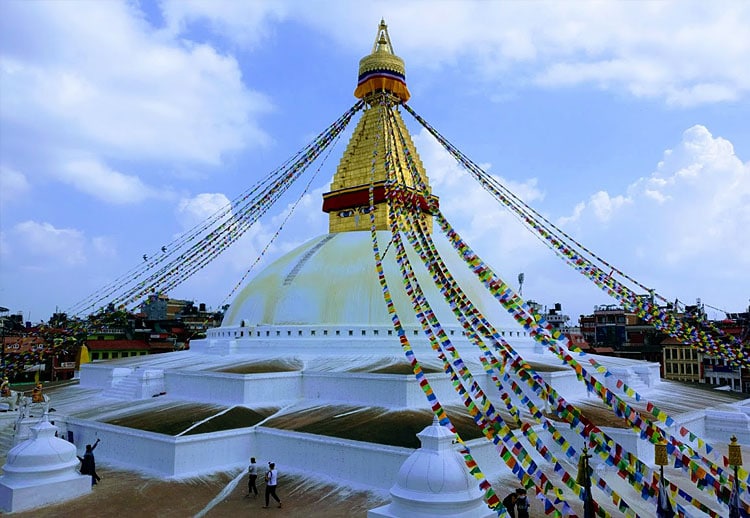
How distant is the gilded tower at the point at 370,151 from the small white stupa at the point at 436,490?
39.5 feet

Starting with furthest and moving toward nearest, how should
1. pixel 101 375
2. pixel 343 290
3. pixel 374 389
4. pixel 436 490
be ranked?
pixel 101 375 < pixel 343 290 < pixel 374 389 < pixel 436 490

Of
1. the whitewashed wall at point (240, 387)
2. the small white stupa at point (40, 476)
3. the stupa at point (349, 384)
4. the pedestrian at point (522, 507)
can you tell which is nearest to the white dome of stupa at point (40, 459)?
the small white stupa at point (40, 476)

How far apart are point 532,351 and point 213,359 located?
9201 millimetres

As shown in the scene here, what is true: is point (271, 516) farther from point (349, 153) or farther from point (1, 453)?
point (349, 153)

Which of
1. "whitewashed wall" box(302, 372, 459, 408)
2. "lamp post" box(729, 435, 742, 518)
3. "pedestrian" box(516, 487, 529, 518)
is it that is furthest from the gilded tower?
"lamp post" box(729, 435, 742, 518)

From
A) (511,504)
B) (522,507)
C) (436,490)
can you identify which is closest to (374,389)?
(511,504)

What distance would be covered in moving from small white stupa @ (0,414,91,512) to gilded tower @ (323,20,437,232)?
11378 mm

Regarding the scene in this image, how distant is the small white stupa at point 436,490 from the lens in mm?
6402

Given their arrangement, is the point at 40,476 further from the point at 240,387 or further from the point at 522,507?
the point at 522,507

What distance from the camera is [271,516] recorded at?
26.8ft

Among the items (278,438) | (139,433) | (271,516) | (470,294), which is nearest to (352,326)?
(470,294)

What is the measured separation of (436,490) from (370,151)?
14.1m

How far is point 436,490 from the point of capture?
6.50m

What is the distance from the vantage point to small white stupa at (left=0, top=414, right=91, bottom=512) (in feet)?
28.2
